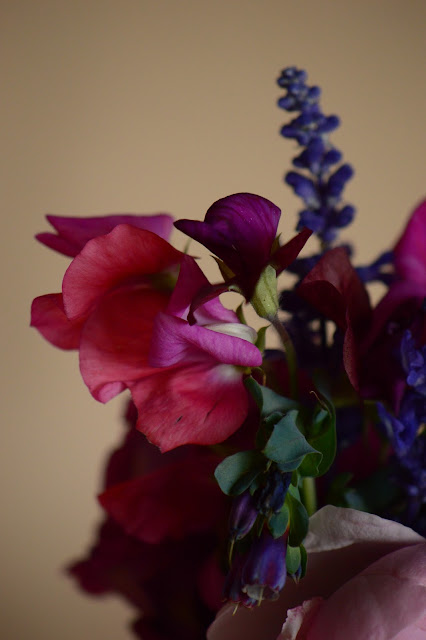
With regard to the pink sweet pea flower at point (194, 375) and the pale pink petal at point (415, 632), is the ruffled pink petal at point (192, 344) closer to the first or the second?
the pink sweet pea flower at point (194, 375)

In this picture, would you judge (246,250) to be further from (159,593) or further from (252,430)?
(159,593)

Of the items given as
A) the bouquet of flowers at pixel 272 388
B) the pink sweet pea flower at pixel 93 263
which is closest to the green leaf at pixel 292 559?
the bouquet of flowers at pixel 272 388

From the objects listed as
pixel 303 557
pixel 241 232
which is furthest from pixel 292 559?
pixel 241 232

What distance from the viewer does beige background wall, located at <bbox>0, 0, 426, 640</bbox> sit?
71cm

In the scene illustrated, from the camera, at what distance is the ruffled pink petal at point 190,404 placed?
0.27 meters

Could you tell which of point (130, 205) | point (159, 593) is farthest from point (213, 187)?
point (159, 593)

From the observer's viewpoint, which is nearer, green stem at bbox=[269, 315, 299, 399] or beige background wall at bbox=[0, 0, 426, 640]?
green stem at bbox=[269, 315, 299, 399]

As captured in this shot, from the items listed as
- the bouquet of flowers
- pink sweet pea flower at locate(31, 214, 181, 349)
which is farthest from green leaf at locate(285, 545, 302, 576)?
pink sweet pea flower at locate(31, 214, 181, 349)

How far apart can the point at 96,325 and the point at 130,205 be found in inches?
18.2

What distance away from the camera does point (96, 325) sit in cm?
28

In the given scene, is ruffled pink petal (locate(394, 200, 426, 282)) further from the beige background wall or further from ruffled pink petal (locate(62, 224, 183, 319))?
the beige background wall

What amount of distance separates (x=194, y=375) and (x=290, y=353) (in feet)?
0.12

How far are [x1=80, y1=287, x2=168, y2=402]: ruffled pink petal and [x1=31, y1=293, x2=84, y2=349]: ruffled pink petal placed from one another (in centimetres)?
1

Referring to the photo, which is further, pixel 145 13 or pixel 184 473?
pixel 145 13
